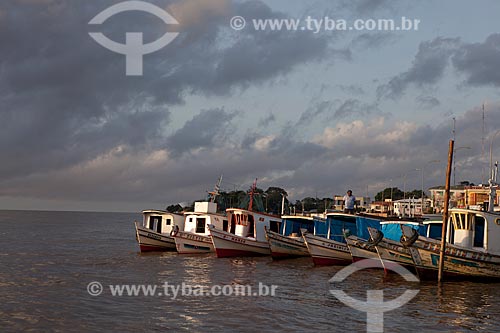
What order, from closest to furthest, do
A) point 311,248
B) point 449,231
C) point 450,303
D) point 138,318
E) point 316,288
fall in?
1. point 138,318
2. point 450,303
3. point 316,288
4. point 449,231
5. point 311,248

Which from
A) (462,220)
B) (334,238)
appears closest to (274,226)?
(334,238)

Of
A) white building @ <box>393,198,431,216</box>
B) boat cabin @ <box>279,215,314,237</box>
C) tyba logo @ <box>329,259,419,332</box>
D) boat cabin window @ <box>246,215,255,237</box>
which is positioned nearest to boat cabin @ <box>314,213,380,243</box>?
boat cabin @ <box>279,215,314,237</box>

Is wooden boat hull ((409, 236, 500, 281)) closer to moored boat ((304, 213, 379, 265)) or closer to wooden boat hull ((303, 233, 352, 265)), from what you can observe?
moored boat ((304, 213, 379, 265))

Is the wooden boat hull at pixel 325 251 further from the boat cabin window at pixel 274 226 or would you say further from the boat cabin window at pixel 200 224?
the boat cabin window at pixel 200 224

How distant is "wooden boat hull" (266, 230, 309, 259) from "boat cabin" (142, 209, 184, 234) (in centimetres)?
967

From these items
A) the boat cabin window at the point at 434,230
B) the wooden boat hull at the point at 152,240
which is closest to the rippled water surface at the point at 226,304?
the boat cabin window at the point at 434,230

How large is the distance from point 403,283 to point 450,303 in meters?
5.04

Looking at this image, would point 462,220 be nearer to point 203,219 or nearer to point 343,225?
point 343,225

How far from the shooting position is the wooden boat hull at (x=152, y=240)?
42469 mm

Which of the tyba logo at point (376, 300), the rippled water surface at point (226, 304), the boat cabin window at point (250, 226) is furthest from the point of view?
the boat cabin window at point (250, 226)

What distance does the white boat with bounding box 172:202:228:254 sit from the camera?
40.3 metres

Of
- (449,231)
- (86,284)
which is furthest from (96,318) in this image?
(449,231)

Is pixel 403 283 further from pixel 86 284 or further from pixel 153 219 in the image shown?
pixel 153 219

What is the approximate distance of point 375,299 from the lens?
72.8 ft
